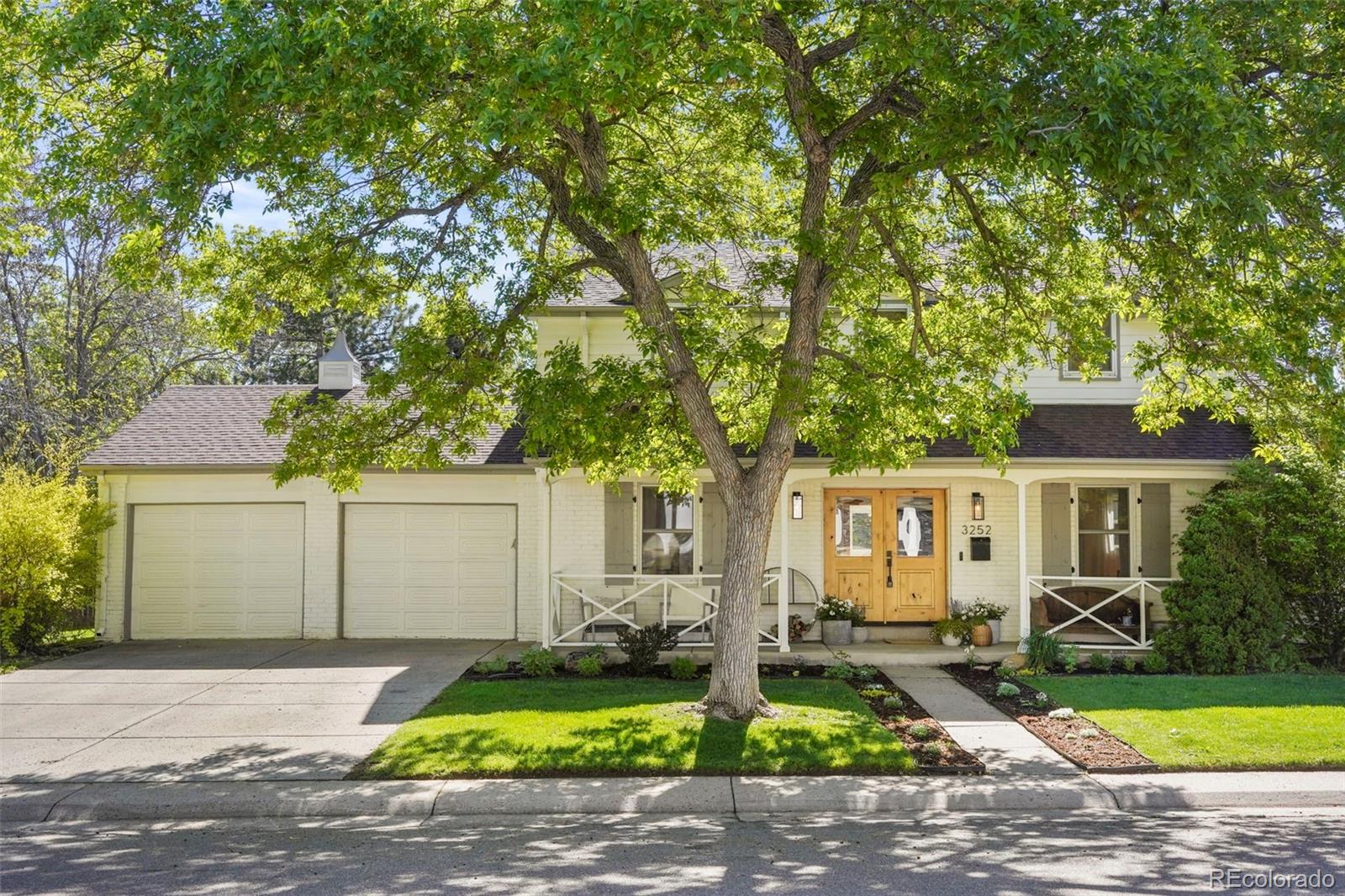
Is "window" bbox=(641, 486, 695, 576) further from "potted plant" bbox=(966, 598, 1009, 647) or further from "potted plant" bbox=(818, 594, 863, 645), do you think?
"potted plant" bbox=(966, 598, 1009, 647)

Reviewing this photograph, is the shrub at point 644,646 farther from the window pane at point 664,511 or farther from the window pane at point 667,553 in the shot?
the window pane at point 664,511

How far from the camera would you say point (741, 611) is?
998 centimetres

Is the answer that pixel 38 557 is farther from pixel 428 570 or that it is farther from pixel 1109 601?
pixel 1109 601

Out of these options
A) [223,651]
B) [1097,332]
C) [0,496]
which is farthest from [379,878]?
[0,496]

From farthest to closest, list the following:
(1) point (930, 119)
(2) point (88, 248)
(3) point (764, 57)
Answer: (2) point (88, 248)
(3) point (764, 57)
(1) point (930, 119)

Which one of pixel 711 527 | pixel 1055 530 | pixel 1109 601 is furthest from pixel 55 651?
pixel 1055 530

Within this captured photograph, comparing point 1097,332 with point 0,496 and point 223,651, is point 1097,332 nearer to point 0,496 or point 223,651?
point 223,651

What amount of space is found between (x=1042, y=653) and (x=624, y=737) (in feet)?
20.1

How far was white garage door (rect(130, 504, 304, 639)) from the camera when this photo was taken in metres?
16.3

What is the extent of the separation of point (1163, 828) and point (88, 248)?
2554 cm

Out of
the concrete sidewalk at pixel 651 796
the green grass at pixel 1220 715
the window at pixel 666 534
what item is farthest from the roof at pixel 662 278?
the concrete sidewalk at pixel 651 796

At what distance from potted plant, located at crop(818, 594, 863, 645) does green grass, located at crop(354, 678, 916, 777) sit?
341 cm

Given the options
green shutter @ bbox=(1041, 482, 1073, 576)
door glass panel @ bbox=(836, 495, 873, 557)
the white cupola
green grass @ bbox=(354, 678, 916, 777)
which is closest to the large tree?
green grass @ bbox=(354, 678, 916, 777)

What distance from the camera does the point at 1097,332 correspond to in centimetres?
1105
